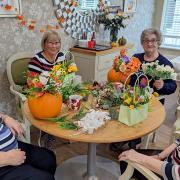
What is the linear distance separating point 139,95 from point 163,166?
42 cm

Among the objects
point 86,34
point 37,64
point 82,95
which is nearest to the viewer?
point 82,95

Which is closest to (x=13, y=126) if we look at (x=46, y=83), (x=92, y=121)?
(x=46, y=83)

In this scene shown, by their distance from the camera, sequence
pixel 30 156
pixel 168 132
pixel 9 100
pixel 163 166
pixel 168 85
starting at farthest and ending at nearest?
pixel 168 132 → pixel 9 100 → pixel 168 85 → pixel 30 156 → pixel 163 166

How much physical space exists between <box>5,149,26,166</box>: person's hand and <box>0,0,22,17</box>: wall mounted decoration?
1.47 metres

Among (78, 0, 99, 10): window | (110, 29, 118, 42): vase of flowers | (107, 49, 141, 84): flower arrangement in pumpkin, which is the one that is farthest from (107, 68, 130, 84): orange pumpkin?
(110, 29, 118, 42): vase of flowers

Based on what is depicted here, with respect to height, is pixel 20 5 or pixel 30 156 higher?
pixel 20 5

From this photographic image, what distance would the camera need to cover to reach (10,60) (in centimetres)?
229

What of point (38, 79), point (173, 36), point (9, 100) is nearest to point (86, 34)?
point (9, 100)

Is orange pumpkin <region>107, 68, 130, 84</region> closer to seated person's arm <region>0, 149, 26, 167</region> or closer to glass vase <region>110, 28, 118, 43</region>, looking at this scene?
seated person's arm <region>0, 149, 26, 167</region>

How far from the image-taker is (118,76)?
177cm

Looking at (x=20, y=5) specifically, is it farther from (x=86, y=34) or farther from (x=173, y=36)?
(x=173, y=36)

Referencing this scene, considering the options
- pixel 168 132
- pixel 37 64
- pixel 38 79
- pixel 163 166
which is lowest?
pixel 168 132

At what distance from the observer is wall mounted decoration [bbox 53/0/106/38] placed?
9.08ft

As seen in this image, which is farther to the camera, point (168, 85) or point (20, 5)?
point (20, 5)
